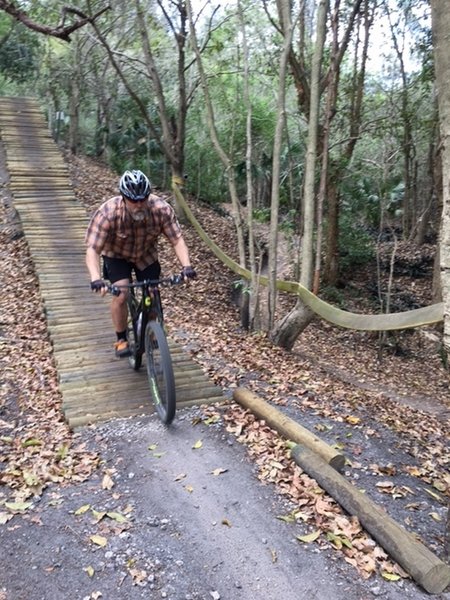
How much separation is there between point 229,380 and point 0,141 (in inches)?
432

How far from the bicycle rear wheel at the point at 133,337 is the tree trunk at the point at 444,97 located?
2.71 metres

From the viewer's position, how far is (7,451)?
387 centimetres

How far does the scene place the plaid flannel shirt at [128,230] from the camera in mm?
4355

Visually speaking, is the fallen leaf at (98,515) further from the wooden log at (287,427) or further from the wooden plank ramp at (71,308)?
the wooden log at (287,427)

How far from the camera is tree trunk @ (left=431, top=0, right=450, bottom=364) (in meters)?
2.37

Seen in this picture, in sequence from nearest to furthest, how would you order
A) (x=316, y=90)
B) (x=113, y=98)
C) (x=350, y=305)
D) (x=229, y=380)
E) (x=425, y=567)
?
1. (x=425, y=567)
2. (x=229, y=380)
3. (x=316, y=90)
4. (x=350, y=305)
5. (x=113, y=98)

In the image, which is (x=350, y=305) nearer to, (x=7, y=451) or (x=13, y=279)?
(x=13, y=279)

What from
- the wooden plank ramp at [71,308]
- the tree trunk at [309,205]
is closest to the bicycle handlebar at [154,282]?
the wooden plank ramp at [71,308]

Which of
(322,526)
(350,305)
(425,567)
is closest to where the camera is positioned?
(425,567)

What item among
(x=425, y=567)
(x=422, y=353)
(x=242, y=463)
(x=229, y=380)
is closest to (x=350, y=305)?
(x=422, y=353)

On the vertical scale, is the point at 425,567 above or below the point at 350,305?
above

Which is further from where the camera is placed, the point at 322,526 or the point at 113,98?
the point at 113,98

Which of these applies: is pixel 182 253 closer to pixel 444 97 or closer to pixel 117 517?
pixel 117 517

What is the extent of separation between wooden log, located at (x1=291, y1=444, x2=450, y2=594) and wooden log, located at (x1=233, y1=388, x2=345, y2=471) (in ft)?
0.27
